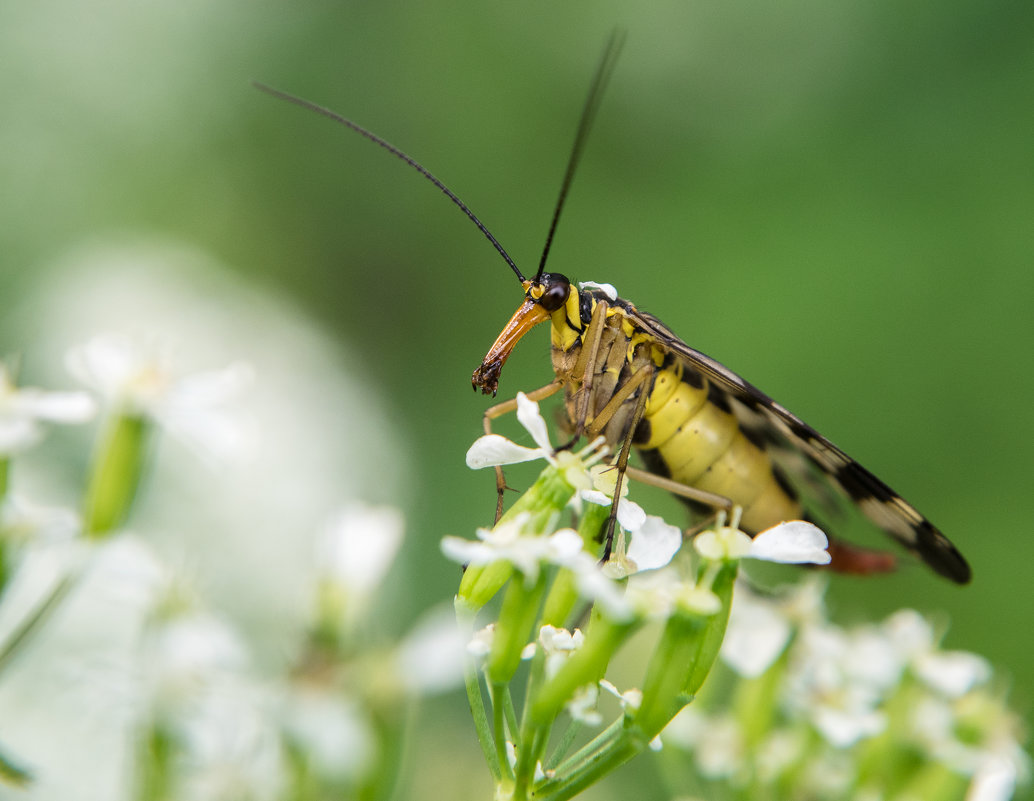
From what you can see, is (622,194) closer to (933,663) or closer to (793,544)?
(933,663)

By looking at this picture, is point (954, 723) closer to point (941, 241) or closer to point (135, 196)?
point (941, 241)

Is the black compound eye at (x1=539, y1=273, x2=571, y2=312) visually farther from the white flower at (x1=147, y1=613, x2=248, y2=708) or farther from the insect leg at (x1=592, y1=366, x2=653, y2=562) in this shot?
the white flower at (x1=147, y1=613, x2=248, y2=708)

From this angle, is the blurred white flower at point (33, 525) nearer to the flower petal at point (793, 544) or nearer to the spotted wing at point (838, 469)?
the flower petal at point (793, 544)

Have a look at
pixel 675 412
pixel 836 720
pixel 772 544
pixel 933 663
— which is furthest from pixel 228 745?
pixel 933 663

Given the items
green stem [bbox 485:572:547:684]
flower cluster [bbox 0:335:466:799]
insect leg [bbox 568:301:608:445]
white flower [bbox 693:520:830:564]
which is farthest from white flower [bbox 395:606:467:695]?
insect leg [bbox 568:301:608:445]

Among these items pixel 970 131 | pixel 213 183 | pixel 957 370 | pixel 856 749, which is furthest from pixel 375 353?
pixel 856 749

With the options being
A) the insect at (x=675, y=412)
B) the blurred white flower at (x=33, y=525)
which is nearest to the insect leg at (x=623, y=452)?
the insect at (x=675, y=412)
